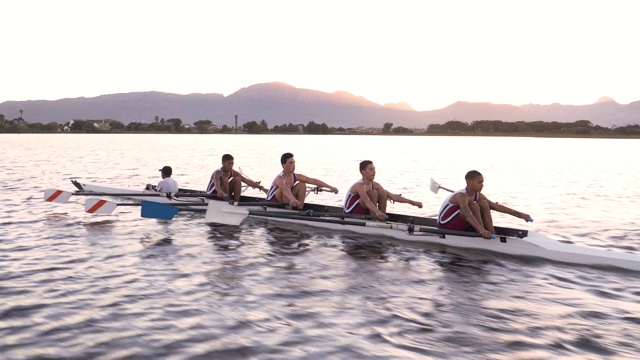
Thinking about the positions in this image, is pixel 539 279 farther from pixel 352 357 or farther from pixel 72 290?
pixel 72 290

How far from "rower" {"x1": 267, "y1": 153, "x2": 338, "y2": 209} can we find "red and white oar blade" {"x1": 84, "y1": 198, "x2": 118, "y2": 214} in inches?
212

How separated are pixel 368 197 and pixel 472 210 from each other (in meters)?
3.19

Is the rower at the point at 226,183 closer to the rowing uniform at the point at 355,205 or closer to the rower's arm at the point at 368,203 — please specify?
the rowing uniform at the point at 355,205

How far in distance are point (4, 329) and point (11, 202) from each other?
55.1ft

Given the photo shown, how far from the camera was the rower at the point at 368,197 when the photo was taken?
49.9 feet

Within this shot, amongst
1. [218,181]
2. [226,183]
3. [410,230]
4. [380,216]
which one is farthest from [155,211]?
[410,230]

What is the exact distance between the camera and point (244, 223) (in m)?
18.9

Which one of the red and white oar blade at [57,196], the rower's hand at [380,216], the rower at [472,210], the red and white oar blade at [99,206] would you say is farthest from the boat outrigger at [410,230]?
the red and white oar blade at [57,196]

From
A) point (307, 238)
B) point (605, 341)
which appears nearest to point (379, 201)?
point (307, 238)

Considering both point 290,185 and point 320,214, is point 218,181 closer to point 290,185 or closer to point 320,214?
point 290,185

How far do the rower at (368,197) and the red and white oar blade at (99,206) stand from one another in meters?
8.00

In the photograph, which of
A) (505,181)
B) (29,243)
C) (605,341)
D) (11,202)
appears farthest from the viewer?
(505,181)

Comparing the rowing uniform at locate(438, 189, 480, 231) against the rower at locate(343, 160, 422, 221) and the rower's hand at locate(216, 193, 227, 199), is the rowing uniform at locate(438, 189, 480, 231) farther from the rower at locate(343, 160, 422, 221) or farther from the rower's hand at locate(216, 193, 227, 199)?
the rower's hand at locate(216, 193, 227, 199)

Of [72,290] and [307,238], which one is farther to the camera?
[307,238]
